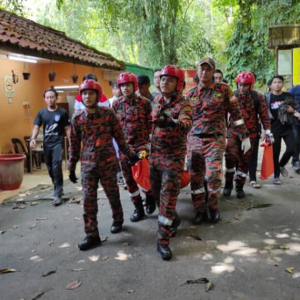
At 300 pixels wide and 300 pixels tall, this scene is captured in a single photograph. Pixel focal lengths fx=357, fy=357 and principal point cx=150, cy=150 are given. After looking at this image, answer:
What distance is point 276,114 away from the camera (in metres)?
6.54

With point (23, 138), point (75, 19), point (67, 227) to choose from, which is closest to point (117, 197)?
point (67, 227)

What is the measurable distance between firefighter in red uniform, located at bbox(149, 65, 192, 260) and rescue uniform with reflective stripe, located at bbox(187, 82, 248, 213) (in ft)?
2.32

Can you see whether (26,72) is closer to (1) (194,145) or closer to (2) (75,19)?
(1) (194,145)

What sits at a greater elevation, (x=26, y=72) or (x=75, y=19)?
(x=75, y=19)

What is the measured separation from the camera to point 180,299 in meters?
2.96

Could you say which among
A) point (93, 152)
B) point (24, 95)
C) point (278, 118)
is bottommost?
point (93, 152)

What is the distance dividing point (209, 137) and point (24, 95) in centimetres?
719

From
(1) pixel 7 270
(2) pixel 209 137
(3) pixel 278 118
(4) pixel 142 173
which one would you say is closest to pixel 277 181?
(3) pixel 278 118

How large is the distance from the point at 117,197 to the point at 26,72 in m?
6.89

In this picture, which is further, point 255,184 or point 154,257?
point 255,184

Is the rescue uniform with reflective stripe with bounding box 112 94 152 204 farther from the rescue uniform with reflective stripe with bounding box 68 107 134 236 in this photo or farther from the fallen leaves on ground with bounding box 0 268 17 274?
the fallen leaves on ground with bounding box 0 268 17 274

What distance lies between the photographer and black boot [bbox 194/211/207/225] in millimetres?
4688

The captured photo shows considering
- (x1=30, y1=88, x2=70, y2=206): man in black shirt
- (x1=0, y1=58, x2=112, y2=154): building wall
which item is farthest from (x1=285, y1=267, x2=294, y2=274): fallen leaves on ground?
(x1=0, y1=58, x2=112, y2=154): building wall

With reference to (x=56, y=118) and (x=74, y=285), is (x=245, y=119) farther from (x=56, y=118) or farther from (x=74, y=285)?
(x=74, y=285)
